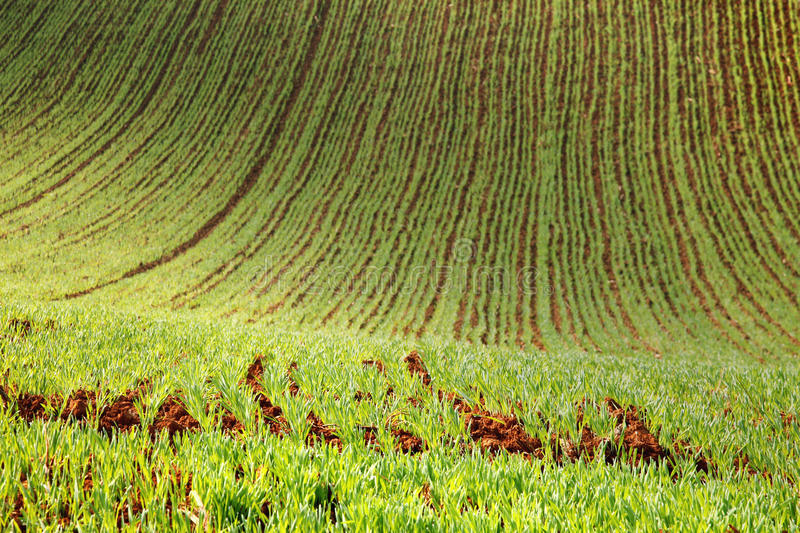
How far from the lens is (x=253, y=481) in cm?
158

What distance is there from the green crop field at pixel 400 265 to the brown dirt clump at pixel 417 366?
3cm

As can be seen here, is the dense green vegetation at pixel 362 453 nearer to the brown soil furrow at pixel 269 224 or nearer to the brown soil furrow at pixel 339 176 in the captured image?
the brown soil furrow at pixel 339 176

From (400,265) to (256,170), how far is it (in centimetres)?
1142

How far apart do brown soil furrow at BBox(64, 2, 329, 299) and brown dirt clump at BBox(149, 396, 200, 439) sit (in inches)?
545

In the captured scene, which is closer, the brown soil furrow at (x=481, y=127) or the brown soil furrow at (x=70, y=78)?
the brown soil furrow at (x=481, y=127)

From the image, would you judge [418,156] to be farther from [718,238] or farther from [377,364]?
[377,364]

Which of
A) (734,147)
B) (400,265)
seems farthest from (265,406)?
(734,147)

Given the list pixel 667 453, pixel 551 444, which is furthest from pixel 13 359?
pixel 667 453

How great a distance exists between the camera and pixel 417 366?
360cm

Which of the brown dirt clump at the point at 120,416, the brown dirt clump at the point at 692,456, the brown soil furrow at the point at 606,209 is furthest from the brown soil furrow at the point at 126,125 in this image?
the brown dirt clump at the point at 692,456

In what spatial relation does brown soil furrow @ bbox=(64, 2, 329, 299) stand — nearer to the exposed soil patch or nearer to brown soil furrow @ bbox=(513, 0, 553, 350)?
brown soil furrow @ bbox=(513, 0, 553, 350)

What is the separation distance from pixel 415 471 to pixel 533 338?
40.8ft

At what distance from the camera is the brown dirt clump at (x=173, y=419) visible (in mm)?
2297

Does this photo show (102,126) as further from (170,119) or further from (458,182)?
(458,182)
